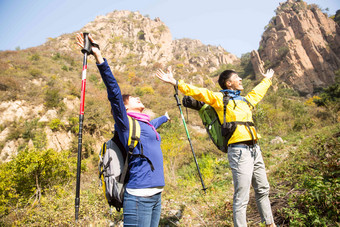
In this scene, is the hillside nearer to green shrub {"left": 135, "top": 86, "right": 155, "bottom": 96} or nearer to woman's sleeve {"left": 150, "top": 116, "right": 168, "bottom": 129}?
green shrub {"left": 135, "top": 86, "right": 155, "bottom": 96}

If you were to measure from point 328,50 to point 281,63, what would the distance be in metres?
8.72

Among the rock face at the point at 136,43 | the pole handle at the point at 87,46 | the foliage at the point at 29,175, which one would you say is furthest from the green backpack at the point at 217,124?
the rock face at the point at 136,43

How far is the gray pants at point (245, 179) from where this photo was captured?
1633 mm

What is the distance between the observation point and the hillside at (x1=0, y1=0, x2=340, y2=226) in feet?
8.87

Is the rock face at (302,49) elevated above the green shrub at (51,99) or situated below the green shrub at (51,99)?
above

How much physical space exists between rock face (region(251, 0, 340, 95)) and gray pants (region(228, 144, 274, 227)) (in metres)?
40.5

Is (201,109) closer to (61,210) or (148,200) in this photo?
(148,200)

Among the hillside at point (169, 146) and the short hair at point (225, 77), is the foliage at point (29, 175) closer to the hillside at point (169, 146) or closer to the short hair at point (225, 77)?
the hillside at point (169, 146)

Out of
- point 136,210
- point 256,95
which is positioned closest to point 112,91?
point 136,210

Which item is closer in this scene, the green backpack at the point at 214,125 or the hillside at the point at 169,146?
the green backpack at the point at 214,125

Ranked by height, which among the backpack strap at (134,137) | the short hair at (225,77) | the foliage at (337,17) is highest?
the foliage at (337,17)

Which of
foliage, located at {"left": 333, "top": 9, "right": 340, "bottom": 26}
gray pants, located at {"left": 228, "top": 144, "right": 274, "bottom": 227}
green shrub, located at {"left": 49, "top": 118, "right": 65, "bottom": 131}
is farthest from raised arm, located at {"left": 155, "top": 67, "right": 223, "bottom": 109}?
foliage, located at {"left": 333, "top": 9, "right": 340, "bottom": 26}

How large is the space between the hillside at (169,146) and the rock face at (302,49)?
0.29 meters

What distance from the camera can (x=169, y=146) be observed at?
7125 mm
